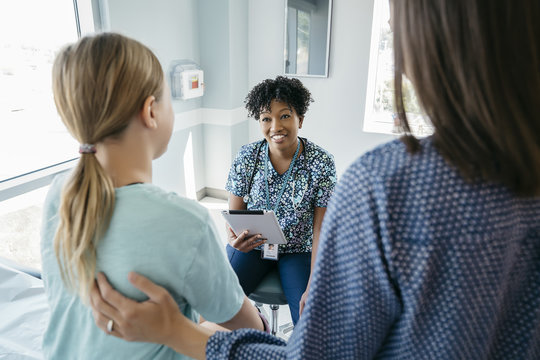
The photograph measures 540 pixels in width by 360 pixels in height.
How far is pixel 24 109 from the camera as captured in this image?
211cm

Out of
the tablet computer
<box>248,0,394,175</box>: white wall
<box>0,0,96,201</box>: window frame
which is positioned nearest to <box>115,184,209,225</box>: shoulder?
the tablet computer

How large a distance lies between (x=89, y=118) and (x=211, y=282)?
376mm

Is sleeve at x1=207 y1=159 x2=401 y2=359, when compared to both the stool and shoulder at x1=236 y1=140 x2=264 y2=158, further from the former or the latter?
shoulder at x1=236 y1=140 x2=264 y2=158

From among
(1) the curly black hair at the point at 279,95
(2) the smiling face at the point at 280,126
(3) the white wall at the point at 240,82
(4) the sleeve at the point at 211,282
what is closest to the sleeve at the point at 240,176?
(2) the smiling face at the point at 280,126

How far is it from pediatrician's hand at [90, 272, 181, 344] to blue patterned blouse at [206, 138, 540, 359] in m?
0.24

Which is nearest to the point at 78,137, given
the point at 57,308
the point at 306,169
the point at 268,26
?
the point at 57,308

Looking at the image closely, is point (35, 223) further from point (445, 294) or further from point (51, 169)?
point (445, 294)

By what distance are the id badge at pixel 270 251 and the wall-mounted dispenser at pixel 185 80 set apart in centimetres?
180

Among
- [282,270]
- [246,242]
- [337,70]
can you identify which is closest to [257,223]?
[246,242]

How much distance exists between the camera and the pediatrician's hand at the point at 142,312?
0.63 metres

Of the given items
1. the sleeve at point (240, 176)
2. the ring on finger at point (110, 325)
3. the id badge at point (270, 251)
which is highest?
the ring on finger at point (110, 325)

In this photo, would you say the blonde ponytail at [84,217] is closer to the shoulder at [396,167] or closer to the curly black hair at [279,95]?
the shoulder at [396,167]

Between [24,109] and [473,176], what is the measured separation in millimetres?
2359

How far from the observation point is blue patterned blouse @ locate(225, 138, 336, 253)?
1735 millimetres
